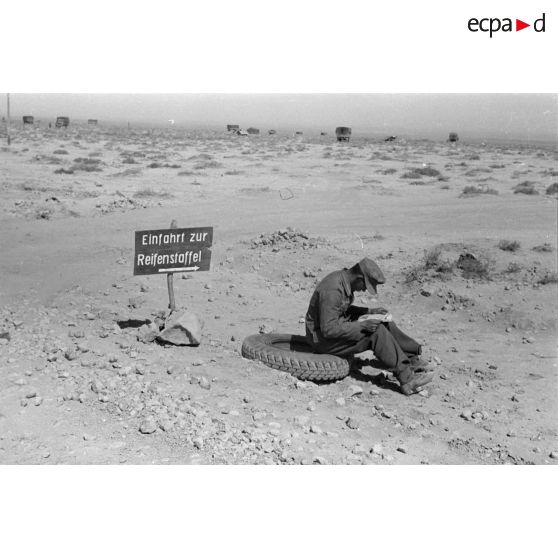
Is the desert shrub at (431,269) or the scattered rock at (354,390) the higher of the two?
the desert shrub at (431,269)

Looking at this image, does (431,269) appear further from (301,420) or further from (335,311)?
(301,420)

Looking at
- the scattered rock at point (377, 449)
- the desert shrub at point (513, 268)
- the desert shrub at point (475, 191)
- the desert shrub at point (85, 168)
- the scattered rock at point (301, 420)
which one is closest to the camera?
the scattered rock at point (377, 449)

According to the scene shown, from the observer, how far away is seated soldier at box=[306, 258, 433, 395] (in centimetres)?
604

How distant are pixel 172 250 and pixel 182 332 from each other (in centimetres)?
95

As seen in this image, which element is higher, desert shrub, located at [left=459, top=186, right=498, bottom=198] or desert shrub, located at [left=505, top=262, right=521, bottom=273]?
desert shrub, located at [left=459, top=186, right=498, bottom=198]

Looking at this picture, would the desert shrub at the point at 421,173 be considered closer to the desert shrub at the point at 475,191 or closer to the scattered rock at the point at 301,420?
the desert shrub at the point at 475,191

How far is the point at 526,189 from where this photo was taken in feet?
70.9

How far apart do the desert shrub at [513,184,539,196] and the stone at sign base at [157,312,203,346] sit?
17305 millimetres

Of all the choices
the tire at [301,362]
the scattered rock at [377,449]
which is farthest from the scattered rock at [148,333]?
the scattered rock at [377,449]

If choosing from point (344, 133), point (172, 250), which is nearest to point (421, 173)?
point (172, 250)

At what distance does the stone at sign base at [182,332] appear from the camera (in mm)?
6859

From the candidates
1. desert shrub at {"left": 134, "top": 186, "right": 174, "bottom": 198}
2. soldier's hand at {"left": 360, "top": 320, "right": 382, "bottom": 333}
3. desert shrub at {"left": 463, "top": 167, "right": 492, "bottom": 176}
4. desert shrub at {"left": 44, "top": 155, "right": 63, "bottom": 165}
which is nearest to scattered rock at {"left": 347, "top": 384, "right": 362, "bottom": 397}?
soldier's hand at {"left": 360, "top": 320, "right": 382, "bottom": 333}

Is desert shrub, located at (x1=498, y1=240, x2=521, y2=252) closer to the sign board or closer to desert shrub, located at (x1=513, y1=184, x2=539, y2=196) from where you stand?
the sign board

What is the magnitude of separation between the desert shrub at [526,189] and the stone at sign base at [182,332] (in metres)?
17.3
